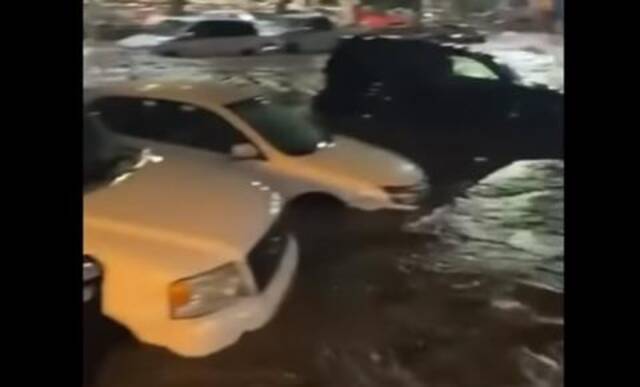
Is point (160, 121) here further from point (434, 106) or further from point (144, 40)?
point (434, 106)

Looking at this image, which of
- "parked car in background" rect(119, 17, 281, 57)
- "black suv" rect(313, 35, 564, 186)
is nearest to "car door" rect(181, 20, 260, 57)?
"parked car in background" rect(119, 17, 281, 57)

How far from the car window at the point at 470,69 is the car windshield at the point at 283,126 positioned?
0.19 metres

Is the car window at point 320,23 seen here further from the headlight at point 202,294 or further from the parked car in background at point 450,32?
the headlight at point 202,294

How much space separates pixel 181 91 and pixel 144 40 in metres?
0.08

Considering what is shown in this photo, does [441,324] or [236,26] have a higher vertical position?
[236,26]

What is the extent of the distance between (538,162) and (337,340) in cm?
35

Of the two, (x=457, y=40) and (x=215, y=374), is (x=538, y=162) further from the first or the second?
(x=215, y=374)

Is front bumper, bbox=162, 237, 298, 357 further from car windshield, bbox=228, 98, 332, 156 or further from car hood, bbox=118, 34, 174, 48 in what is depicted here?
car hood, bbox=118, 34, 174, 48

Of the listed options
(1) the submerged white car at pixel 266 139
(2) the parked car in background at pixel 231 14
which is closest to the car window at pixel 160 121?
(1) the submerged white car at pixel 266 139

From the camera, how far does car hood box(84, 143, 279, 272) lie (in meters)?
1.72

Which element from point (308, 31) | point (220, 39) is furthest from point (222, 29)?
point (308, 31)

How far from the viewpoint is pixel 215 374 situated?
1.74 meters

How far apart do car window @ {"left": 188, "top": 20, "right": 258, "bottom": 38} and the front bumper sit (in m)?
0.30
